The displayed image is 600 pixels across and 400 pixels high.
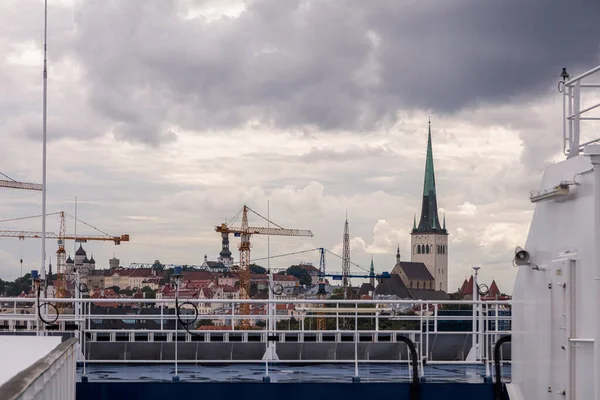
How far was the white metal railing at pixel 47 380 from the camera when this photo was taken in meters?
6.17

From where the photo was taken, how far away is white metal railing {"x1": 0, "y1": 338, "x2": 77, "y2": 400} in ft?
20.2

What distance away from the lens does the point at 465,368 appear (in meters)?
18.4

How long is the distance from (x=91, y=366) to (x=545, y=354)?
8888 mm

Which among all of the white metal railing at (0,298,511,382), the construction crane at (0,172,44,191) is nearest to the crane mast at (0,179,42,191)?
the construction crane at (0,172,44,191)

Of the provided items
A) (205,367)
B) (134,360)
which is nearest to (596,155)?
(205,367)

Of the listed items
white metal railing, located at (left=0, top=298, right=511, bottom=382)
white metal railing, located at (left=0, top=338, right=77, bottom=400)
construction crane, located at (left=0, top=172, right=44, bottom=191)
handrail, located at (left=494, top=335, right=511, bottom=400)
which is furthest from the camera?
construction crane, located at (left=0, top=172, right=44, bottom=191)

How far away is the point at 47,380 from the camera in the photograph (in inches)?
313

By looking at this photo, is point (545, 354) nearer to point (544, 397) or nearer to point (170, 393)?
point (544, 397)

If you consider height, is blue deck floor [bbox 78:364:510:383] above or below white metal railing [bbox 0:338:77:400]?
below

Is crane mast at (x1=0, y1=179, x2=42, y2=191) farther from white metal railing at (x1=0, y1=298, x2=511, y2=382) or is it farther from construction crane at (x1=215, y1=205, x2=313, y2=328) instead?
white metal railing at (x1=0, y1=298, x2=511, y2=382)

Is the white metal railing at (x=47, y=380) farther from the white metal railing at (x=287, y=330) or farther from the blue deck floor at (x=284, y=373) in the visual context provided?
the blue deck floor at (x=284, y=373)

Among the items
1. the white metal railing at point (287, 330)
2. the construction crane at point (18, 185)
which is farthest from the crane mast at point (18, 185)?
the white metal railing at point (287, 330)

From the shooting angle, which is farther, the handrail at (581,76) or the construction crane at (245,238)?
the construction crane at (245,238)

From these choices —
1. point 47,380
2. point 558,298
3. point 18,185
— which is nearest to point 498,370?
point 558,298
